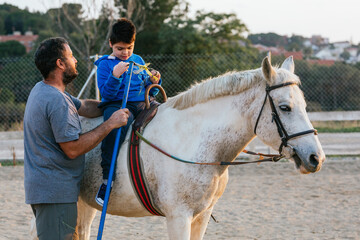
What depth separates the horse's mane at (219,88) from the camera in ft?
8.89

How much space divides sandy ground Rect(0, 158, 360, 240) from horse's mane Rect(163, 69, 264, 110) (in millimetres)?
2344

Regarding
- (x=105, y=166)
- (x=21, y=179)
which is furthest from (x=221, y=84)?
(x=21, y=179)

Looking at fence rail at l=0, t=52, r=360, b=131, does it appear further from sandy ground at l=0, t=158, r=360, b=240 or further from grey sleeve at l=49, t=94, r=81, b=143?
grey sleeve at l=49, t=94, r=81, b=143

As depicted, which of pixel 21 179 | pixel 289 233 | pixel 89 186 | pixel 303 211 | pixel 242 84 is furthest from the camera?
pixel 21 179

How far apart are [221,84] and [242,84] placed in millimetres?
144

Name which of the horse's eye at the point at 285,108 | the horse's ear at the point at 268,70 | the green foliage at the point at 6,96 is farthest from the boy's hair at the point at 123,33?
the green foliage at the point at 6,96

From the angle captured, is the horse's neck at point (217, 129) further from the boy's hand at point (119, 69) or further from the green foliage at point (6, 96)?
the green foliage at point (6, 96)

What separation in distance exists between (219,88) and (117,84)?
695 millimetres

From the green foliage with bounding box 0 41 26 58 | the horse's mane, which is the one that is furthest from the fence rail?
the green foliage with bounding box 0 41 26 58

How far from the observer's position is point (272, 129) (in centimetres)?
260

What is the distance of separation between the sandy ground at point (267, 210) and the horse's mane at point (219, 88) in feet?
7.69

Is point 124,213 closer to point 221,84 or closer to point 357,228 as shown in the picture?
point 221,84

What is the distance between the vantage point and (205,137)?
2.77 meters

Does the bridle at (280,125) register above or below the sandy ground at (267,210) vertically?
above
